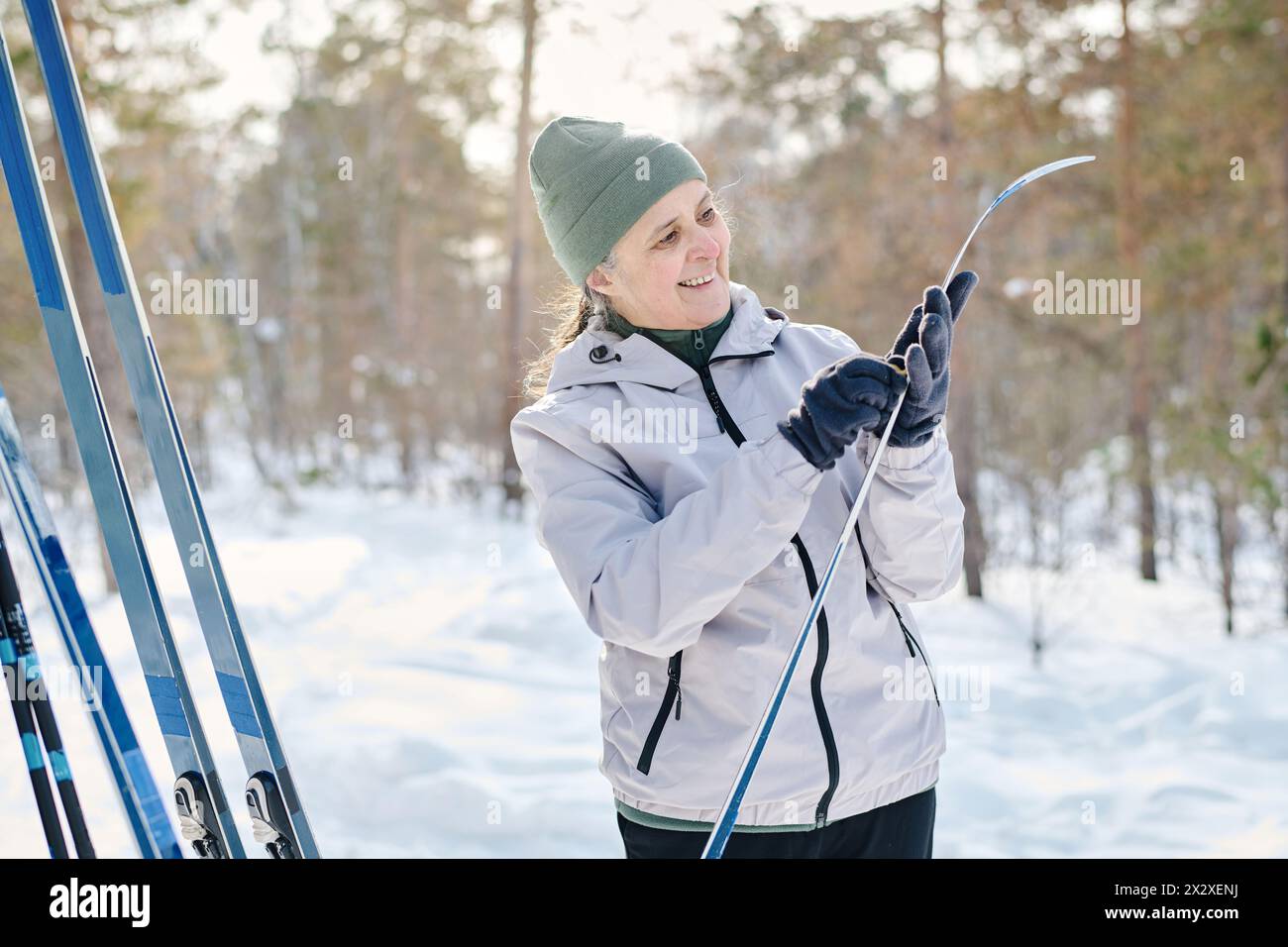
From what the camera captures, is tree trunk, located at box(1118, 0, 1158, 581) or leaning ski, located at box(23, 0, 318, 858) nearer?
leaning ski, located at box(23, 0, 318, 858)

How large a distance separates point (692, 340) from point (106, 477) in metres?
0.94

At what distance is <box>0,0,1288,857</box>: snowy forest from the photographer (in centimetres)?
464

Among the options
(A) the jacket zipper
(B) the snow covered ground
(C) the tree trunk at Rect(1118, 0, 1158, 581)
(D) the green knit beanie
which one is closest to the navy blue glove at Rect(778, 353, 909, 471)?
(A) the jacket zipper

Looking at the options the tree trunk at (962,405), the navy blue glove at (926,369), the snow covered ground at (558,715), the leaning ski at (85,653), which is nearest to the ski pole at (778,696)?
the navy blue glove at (926,369)

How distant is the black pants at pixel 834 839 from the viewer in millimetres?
1561

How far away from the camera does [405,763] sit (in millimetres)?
4422

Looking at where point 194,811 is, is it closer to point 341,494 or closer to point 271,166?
point 341,494

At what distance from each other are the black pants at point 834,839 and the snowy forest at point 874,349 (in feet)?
3.52

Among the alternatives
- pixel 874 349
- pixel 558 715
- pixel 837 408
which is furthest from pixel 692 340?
pixel 874 349

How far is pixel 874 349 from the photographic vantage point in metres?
12.1

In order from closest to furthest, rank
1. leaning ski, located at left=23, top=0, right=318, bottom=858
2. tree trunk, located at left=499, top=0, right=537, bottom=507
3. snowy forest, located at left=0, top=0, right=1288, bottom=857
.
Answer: leaning ski, located at left=23, top=0, right=318, bottom=858
snowy forest, located at left=0, top=0, right=1288, bottom=857
tree trunk, located at left=499, top=0, right=537, bottom=507

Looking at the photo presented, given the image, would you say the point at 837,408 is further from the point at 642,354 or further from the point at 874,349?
the point at 874,349

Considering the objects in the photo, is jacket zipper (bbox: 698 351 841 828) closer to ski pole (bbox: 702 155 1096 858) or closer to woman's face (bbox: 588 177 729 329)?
ski pole (bbox: 702 155 1096 858)
